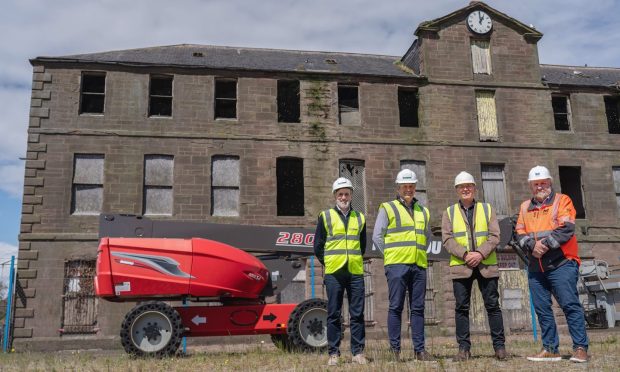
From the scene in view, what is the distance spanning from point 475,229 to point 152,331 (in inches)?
205

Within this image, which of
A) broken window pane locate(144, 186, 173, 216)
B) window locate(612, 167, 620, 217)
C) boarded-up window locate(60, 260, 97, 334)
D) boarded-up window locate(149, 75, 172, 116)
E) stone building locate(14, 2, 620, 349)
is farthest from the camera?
window locate(612, 167, 620, 217)

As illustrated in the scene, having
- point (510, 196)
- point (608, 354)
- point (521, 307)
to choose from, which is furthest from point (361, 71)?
point (608, 354)

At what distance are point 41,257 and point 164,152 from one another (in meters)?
4.84

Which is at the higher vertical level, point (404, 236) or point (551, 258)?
point (404, 236)

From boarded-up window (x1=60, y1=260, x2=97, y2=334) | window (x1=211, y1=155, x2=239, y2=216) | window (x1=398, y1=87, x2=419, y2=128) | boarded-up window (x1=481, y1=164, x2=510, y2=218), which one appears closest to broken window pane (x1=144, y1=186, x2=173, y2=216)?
window (x1=211, y1=155, x2=239, y2=216)

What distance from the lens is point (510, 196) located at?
20031 mm

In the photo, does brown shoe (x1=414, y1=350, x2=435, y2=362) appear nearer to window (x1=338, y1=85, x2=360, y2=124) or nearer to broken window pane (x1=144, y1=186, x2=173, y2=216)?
broken window pane (x1=144, y1=186, x2=173, y2=216)

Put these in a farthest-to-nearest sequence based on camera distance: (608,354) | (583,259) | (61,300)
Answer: (583,259), (61,300), (608,354)

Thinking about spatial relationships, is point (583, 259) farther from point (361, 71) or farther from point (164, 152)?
point (164, 152)

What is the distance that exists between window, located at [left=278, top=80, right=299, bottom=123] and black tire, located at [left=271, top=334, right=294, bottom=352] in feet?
37.7

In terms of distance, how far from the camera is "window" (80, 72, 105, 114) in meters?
18.8

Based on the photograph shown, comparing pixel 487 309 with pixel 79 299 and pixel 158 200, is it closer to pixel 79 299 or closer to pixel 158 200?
pixel 158 200

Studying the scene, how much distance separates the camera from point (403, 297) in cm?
679

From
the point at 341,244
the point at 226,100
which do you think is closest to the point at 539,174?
the point at 341,244
